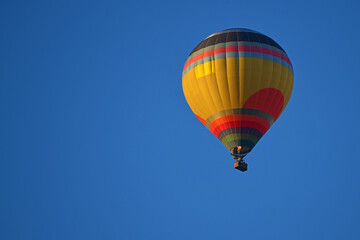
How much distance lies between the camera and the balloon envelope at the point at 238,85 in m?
38.9

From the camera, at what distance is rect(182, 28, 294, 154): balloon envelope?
128ft

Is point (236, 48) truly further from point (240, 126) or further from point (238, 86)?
point (240, 126)

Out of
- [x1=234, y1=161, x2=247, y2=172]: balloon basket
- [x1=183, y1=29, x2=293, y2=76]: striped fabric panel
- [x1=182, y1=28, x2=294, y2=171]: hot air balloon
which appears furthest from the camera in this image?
[x1=183, y1=29, x2=293, y2=76]: striped fabric panel

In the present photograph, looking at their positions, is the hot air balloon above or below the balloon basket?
above

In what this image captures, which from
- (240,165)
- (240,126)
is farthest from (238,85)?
(240,165)

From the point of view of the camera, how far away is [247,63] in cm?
3894

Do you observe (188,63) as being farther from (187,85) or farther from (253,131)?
(253,131)

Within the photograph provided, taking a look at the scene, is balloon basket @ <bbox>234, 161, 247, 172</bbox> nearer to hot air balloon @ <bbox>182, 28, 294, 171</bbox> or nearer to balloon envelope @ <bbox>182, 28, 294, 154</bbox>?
hot air balloon @ <bbox>182, 28, 294, 171</bbox>

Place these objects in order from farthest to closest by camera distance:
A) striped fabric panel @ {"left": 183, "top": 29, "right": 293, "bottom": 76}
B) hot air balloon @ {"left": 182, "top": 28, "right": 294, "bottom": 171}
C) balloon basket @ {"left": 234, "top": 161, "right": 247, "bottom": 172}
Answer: striped fabric panel @ {"left": 183, "top": 29, "right": 293, "bottom": 76} → hot air balloon @ {"left": 182, "top": 28, "right": 294, "bottom": 171} → balloon basket @ {"left": 234, "top": 161, "right": 247, "bottom": 172}

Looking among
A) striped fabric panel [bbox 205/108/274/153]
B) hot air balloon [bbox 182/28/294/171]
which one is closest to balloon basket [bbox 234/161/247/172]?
hot air balloon [bbox 182/28/294/171]

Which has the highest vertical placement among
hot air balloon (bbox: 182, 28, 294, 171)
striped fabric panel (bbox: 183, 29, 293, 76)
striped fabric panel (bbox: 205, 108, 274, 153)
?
striped fabric panel (bbox: 183, 29, 293, 76)

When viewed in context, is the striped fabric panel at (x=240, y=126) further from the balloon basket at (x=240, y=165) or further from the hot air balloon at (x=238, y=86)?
the balloon basket at (x=240, y=165)

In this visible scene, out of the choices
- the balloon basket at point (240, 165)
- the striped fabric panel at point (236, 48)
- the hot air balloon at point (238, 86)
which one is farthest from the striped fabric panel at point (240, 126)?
the striped fabric panel at point (236, 48)

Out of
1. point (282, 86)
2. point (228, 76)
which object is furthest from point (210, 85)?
point (282, 86)
